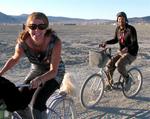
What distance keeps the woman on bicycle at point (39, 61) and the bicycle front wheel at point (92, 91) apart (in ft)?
10.3

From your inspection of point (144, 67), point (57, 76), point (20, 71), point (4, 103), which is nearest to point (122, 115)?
point (57, 76)

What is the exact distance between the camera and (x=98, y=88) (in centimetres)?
920

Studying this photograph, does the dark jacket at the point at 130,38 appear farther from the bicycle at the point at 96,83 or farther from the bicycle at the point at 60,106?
the bicycle at the point at 60,106

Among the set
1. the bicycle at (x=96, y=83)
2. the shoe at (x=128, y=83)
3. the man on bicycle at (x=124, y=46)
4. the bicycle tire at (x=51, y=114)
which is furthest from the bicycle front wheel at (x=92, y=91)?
the bicycle tire at (x=51, y=114)

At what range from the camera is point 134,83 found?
10055 mm

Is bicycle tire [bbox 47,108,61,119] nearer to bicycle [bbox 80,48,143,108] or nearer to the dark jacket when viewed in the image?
bicycle [bbox 80,48,143,108]

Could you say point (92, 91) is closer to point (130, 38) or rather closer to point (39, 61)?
point (130, 38)

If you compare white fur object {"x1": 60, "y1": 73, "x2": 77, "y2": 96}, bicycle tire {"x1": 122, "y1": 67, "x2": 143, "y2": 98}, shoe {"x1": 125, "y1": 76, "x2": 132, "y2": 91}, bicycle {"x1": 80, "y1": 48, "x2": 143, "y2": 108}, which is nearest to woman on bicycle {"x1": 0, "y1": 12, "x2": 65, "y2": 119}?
white fur object {"x1": 60, "y1": 73, "x2": 77, "y2": 96}

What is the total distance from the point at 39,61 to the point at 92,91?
3555 millimetres

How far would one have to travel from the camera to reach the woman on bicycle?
514 cm

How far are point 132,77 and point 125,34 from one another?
3.74 feet

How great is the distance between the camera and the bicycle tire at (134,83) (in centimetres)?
991

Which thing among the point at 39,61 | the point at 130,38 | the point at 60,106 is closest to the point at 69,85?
the point at 60,106

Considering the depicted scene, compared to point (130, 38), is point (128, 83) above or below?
below
